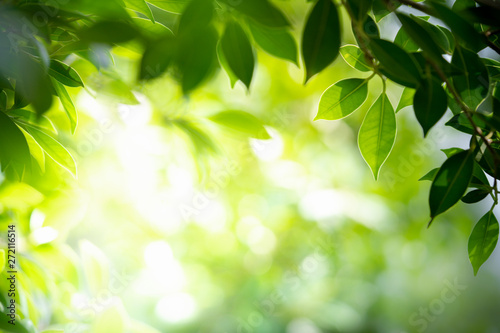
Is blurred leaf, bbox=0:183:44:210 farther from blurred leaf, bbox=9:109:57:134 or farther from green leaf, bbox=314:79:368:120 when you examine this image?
green leaf, bbox=314:79:368:120

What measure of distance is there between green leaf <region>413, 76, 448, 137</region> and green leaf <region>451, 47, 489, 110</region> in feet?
0.07

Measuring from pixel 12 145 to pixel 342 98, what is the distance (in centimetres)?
22

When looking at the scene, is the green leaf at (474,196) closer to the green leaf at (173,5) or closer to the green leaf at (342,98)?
the green leaf at (342,98)

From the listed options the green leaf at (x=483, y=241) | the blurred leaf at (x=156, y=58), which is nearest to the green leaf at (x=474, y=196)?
the green leaf at (x=483, y=241)

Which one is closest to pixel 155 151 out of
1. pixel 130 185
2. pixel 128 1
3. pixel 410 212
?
pixel 130 185

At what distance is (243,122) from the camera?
397 millimetres

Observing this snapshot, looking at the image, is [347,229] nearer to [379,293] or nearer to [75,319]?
[379,293]

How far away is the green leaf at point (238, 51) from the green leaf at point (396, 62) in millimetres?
66

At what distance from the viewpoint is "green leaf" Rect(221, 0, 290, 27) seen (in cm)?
19

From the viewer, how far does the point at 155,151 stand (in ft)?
3.13

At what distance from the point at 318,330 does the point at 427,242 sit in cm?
57

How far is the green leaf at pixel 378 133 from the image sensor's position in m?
0.28

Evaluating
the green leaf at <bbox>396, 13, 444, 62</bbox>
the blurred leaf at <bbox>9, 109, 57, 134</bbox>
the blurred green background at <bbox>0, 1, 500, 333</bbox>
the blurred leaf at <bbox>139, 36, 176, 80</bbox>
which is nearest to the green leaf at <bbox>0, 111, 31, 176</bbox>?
the blurred leaf at <bbox>9, 109, 57, 134</bbox>

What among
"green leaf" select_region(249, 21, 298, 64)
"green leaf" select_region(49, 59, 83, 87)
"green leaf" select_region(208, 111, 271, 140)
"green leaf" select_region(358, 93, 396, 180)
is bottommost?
"green leaf" select_region(208, 111, 271, 140)
